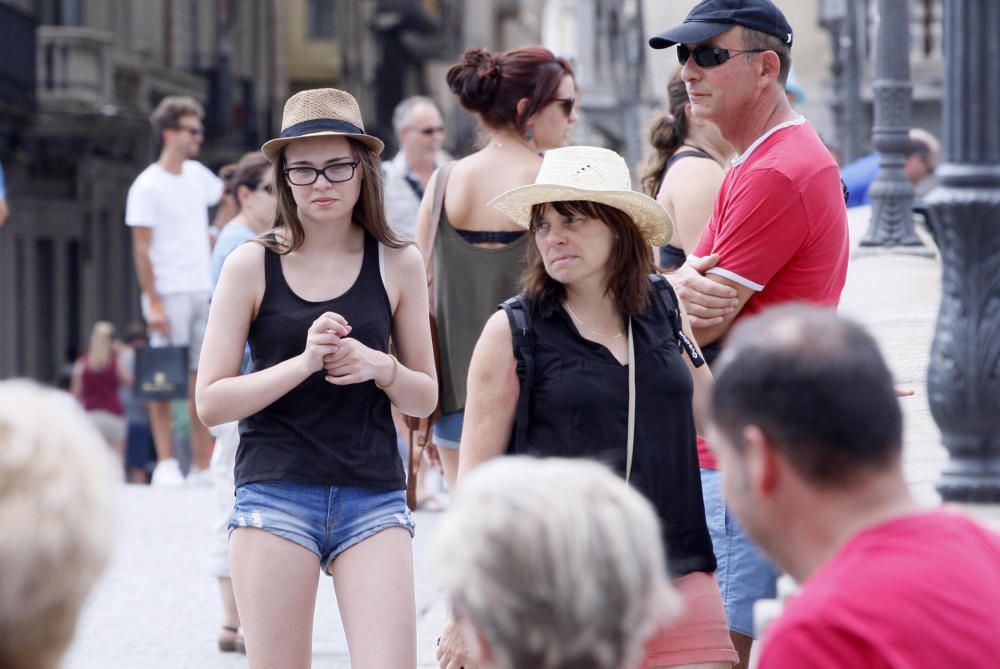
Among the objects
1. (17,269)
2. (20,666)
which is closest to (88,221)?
(17,269)

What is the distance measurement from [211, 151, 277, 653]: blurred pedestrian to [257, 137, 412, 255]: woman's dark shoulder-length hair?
1.82 metres

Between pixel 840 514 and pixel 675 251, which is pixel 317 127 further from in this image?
pixel 840 514

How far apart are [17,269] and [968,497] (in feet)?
72.9

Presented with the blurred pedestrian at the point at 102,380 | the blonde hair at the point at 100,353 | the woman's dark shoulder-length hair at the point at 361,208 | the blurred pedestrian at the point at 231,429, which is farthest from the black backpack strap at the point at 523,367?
the blonde hair at the point at 100,353

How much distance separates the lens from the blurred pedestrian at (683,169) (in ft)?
16.8

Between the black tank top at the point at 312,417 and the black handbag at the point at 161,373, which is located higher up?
the black tank top at the point at 312,417

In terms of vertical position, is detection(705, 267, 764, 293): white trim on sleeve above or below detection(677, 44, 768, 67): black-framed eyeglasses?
below

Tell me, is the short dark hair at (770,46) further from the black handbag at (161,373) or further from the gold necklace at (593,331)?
the black handbag at (161,373)

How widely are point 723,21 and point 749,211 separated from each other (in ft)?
1.67

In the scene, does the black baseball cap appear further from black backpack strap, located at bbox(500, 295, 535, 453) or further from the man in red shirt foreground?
the man in red shirt foreground

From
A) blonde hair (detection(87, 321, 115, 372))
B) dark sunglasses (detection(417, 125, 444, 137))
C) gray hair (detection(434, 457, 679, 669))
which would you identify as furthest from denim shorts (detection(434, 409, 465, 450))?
blonde hair (detection(87, 321, 115, 372))

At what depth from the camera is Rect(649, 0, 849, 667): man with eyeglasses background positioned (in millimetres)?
4219

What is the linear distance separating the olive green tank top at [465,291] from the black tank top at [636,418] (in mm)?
1608

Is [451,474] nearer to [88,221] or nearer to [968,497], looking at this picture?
[968,497]
